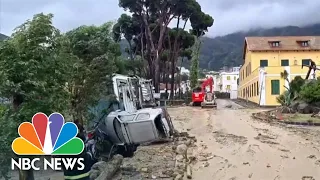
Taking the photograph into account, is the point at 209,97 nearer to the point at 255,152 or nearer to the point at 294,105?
the point at 294,105

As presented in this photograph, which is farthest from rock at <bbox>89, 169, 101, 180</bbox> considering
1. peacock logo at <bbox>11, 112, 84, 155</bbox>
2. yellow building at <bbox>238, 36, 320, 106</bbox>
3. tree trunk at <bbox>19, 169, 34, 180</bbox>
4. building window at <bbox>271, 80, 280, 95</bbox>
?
yellow building at <bbox>238, 36, 320, 106</bbox>

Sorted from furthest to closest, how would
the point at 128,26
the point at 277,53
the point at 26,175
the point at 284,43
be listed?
the point at 284,43, the point at 277,53, the point at 128,26, the point at 26,175

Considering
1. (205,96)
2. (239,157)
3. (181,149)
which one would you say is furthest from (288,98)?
(181,149)

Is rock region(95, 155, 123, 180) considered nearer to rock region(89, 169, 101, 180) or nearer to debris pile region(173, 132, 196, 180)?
rock region(89, 169, 101, 180)

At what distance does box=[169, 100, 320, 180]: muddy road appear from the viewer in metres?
9.48

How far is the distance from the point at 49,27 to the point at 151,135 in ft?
17.9

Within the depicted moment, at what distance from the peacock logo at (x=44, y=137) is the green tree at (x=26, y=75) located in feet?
0.39

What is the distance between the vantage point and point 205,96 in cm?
3256

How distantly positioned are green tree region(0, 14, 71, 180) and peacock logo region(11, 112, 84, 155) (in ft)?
0.39

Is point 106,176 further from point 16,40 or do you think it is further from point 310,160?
point 310,160

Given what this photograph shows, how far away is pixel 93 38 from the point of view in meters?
10.4

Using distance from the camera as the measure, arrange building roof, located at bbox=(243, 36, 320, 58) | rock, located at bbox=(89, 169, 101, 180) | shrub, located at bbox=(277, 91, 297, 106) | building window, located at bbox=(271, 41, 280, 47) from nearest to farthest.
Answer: rock, located at bbox=(89, 169, 101, 180)
shrub, located at bbox=(277, 91, 297, 106)
building roof, located at bbox=(243, 36, 320, 58)
building window, located at bbox=(271, 41, 280, 47)

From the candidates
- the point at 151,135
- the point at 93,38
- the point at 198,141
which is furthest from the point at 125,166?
the point at 198,141

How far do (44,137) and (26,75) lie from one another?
37.3 inches
